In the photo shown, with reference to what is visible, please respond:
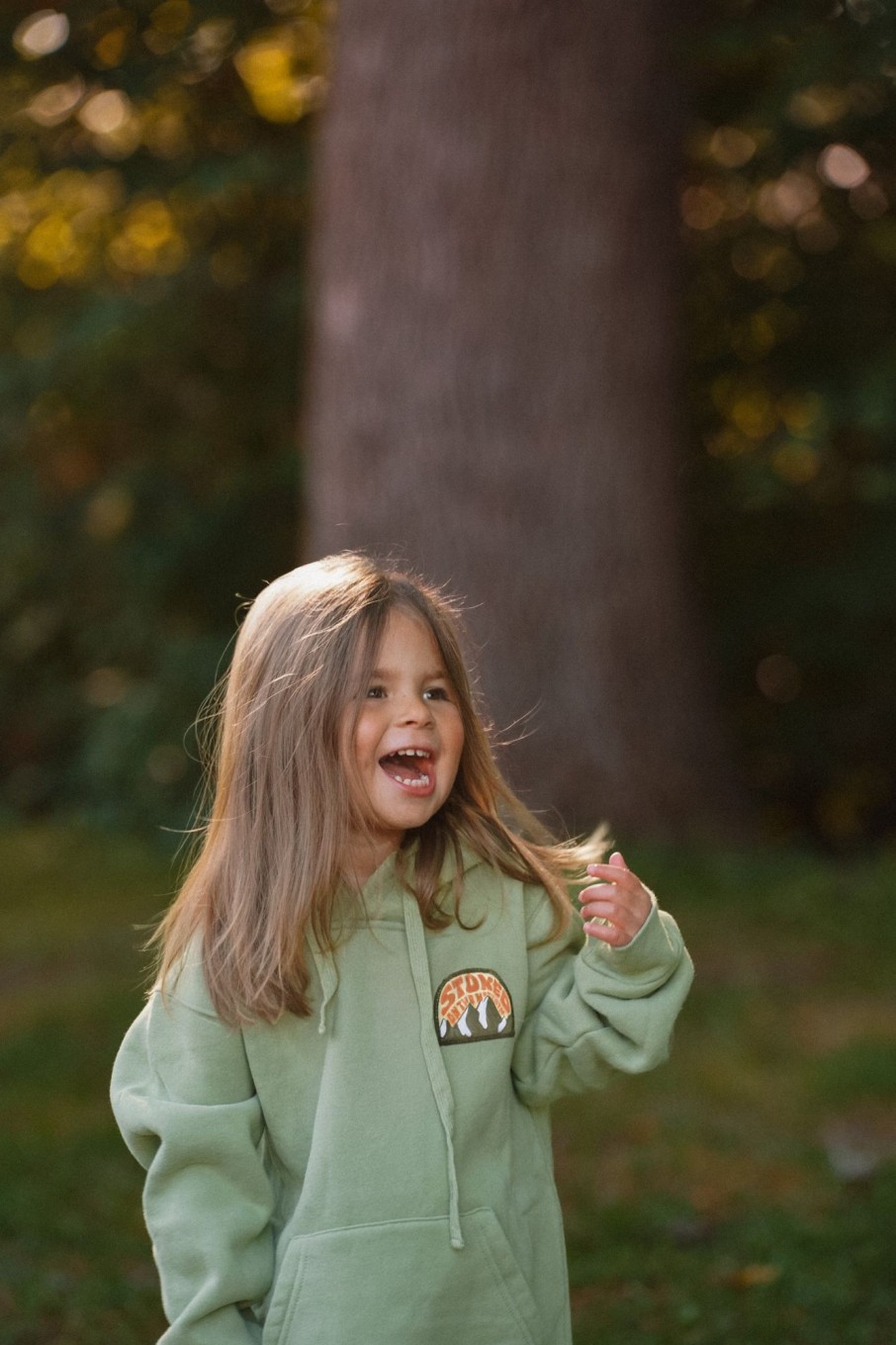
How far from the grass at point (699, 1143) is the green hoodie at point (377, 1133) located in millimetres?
1222

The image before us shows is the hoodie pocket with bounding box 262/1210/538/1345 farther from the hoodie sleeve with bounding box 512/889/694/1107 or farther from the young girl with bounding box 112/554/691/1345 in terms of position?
the hoodie sleeve with bounding box 512/889/694/1107

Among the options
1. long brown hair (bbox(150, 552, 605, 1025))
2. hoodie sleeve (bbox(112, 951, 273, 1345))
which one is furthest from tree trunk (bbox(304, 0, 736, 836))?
hoodie sleeve (bbox(112, 951, 273, 1345))

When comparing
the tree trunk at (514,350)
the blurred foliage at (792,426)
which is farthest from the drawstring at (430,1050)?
the blurred foliage at (792,426)

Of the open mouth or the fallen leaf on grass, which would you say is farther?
the fallen leaf on grass

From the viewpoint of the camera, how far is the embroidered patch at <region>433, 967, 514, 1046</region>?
7.38 ft

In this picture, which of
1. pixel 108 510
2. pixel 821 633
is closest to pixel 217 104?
pixel 108 510

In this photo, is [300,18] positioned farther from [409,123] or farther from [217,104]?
[409,123]

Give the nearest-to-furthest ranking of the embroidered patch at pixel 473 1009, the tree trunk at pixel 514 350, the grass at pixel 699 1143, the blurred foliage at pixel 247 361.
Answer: the embroidered patch at pixel 473 1009, the grass at pixel 699 1143, the tree trunk at pixel 514 350, the blurred foliage at pixel 247 361

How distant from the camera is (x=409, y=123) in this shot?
19.7ft

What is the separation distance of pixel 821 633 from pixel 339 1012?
6697 millimetres

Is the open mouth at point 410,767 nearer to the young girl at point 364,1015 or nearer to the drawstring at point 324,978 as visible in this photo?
the young girl at point 364,1015

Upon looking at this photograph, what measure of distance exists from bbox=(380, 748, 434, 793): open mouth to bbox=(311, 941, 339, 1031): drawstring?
0.26m

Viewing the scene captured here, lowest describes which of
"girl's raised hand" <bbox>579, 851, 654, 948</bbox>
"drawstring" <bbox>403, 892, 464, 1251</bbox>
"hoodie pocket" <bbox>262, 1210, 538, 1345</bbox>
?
"hoodie pocket" <bbox>262, 1210, 538, 1345</bbox>

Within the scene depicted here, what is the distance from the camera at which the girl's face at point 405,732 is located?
88.9 inches
